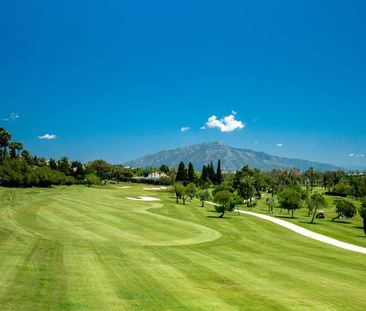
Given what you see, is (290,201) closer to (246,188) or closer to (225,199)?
(225,199)

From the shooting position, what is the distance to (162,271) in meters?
20.8

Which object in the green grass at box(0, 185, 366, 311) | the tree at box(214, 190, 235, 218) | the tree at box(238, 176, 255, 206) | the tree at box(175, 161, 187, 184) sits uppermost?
the tree at box(175, 161, 187, 184)

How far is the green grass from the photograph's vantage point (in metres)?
15.0

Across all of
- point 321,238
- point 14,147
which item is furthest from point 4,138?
point 321,238

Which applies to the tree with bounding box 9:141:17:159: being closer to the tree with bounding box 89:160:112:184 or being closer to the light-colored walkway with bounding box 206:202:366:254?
the tree with bounding box 89:160:112:184

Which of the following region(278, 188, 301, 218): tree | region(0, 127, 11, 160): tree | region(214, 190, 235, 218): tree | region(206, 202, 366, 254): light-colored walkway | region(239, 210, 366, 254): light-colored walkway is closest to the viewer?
region(206, 202, 366, 254): light-colored walkway

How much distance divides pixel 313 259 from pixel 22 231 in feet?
82.2

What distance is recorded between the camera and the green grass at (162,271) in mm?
15016

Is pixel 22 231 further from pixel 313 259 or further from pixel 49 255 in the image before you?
pixel 313 259

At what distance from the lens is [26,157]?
166250mm

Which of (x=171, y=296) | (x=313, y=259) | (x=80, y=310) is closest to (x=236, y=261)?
(x=313, y=259)

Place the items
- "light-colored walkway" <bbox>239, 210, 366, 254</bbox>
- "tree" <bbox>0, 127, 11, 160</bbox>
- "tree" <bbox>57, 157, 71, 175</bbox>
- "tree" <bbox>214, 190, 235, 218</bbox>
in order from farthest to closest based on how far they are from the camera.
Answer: "tree" <bbox>57, 157, 71, 175</bbox> < "tree" <bbox>0, 127, 11, 160</bbox> < "tree" <bbox>214, 190, 235, 218</bbox> < "light-colored walkway" <bbox>239, 210, 366, 254</bbox>

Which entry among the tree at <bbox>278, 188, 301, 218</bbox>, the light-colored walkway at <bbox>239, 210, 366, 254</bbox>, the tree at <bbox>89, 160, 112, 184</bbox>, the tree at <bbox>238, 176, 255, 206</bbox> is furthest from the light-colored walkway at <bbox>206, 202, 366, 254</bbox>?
the tree at <bbox>89, 160, 112, 184</bbox>

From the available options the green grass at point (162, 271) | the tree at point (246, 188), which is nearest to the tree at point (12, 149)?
the tree at point (246, 188)
